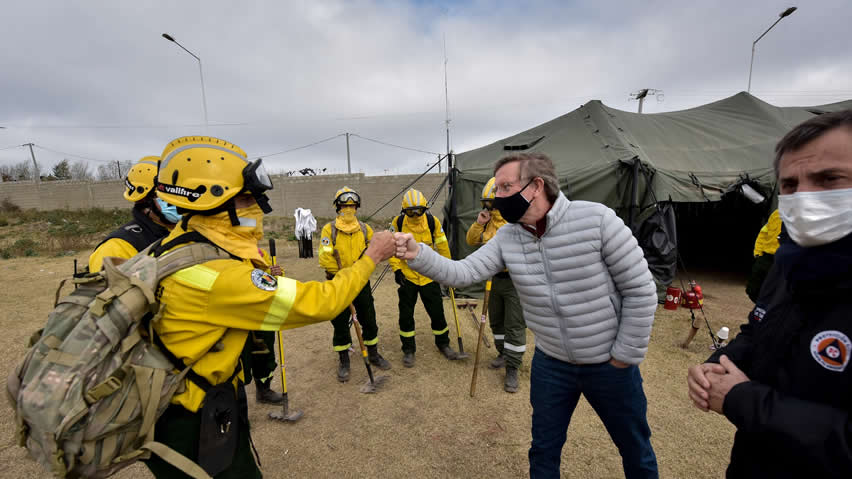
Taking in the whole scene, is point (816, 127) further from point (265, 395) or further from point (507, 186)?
point (265, 395)

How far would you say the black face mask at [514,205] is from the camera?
77.6 inches

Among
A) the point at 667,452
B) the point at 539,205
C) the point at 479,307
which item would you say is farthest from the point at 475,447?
the point at 479,307

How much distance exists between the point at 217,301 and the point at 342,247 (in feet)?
10.5

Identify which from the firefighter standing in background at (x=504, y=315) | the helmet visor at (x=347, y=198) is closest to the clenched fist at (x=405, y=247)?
the firefighter standing in background at (x=504, y=315)

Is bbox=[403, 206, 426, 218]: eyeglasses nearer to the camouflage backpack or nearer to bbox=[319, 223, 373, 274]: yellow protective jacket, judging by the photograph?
bbox=[319, 223, 373, 274]: yellow protective jacket

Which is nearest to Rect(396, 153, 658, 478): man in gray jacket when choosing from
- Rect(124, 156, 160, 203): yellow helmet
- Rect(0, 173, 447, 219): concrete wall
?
Rect(124, 156, 160, 203): yellow helmet

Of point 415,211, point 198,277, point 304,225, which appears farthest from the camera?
point 304,225

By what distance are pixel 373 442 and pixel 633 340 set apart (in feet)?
8.30

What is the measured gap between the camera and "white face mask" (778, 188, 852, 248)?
1009mm

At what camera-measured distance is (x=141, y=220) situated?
10.7ft

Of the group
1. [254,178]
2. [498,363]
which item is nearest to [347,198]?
[498,363]

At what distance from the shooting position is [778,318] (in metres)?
1.16

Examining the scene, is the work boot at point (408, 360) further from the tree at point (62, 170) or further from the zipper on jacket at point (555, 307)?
the tree at point (62, 170)

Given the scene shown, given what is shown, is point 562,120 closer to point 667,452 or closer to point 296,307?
point 667,452
